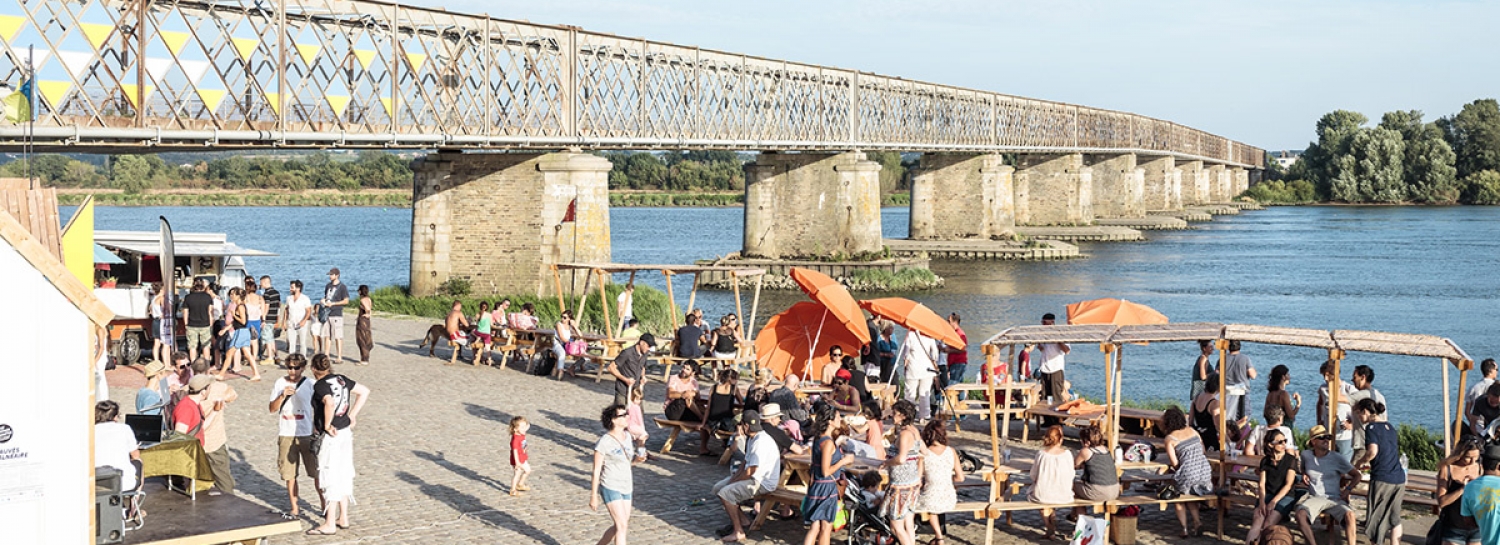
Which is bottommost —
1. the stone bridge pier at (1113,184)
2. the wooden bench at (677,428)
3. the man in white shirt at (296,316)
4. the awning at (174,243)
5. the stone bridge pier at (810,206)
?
the wooden bench at (677,428)

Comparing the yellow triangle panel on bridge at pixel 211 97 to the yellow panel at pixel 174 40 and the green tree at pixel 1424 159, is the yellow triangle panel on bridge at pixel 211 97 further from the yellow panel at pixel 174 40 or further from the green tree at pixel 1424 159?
the green tree at pixel 1424 159

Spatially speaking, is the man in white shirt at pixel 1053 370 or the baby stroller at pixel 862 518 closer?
the baby stroller at pixel 862 518

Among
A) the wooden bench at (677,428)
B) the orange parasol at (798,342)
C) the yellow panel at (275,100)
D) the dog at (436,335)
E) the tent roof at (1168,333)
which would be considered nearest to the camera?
the tent roof at (1168,333)

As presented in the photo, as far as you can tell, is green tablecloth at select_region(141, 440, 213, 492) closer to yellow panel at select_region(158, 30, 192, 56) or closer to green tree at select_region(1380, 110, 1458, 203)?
yellow panel at select_region(158, 30, 192, 56)

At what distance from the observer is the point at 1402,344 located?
14109 mm

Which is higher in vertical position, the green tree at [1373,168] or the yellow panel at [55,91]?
the green tree at [1373,168]

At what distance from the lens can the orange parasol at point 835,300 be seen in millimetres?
20359

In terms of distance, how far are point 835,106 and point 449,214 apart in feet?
129

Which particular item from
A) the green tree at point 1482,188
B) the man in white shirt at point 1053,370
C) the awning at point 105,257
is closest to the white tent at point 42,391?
the man in white shirt at point 1053,370

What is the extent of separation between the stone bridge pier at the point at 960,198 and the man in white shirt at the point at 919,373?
6729cm

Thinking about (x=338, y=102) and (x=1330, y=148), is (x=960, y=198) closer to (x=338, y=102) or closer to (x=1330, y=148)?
(x=338, y=102)

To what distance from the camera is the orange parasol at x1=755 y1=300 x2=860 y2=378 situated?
2175 cm

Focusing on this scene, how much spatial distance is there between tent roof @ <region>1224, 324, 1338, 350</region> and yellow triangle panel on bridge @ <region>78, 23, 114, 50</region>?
2364 cm

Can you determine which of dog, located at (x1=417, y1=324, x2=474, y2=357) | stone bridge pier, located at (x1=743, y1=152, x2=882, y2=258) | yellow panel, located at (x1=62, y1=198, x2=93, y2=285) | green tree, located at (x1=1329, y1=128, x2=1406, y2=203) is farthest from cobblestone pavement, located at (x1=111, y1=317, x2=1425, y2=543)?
green tree, located at (x1=1329, y1=128, x2=1406, y2=203)
